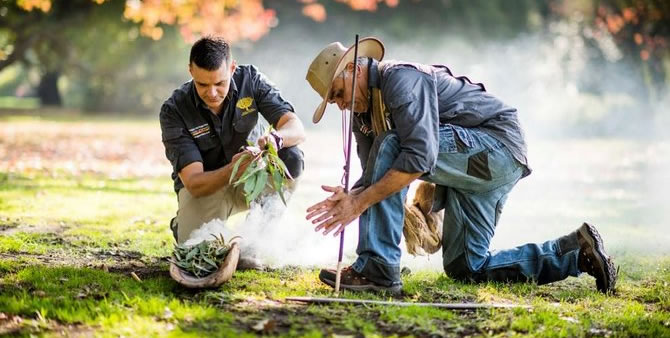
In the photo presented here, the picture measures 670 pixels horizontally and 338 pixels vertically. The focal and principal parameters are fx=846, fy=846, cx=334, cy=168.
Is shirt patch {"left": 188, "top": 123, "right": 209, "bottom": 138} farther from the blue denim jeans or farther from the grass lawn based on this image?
the blue denim jeans

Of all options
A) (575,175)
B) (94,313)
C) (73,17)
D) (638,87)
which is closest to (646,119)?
(638,87)

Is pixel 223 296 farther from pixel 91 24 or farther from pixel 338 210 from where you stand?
pixel 91 24

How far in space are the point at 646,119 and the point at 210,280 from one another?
61.3 ft

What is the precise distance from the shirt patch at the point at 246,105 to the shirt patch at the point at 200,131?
26 cm

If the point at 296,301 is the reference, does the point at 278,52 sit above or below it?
above

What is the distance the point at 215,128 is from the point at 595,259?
2.58 metres

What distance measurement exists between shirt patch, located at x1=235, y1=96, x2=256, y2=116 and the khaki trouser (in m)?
0.56

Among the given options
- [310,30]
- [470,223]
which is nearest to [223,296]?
[470,223]

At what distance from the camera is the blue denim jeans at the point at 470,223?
479cm

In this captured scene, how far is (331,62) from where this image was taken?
16.1ft

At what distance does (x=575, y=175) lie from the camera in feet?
43.0

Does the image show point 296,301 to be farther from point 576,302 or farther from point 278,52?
point 278,52

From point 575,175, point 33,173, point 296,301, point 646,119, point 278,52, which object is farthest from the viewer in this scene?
point 278,52

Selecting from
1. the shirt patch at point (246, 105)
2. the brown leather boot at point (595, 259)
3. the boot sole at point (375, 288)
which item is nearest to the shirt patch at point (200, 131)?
the shirt patch at point (246, 105)
